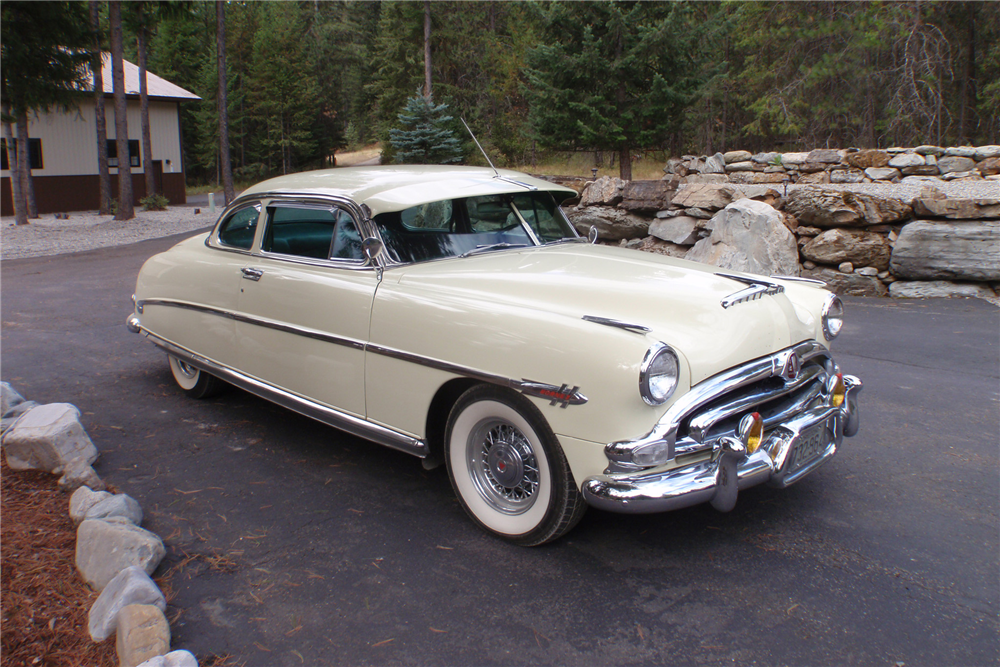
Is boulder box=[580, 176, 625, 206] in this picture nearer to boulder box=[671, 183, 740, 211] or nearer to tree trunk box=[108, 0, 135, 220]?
boulder box=[671, 183, 740, 211]

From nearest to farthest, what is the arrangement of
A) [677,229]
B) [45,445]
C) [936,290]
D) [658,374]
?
[658,374]
[45,445]
[936,290]
[677,229]

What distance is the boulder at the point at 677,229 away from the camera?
9.79 m

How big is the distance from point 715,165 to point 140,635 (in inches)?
531

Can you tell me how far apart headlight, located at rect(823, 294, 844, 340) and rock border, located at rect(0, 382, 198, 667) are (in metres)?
3.20

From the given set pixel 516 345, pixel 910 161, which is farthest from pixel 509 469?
pixel 910 161

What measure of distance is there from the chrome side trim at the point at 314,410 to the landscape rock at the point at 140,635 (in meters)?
1.27

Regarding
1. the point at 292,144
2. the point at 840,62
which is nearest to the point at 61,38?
the point at 840,62

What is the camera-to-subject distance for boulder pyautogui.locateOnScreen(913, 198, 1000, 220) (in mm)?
8203

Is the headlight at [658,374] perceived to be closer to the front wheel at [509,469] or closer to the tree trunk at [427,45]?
the front wheel at [509,469]

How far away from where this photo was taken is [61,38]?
40.5 feet

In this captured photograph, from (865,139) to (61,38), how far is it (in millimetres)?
20141

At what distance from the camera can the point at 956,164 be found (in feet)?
38.5

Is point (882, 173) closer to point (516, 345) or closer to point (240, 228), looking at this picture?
point (240, 228)

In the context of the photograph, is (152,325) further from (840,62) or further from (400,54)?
(400,54)
